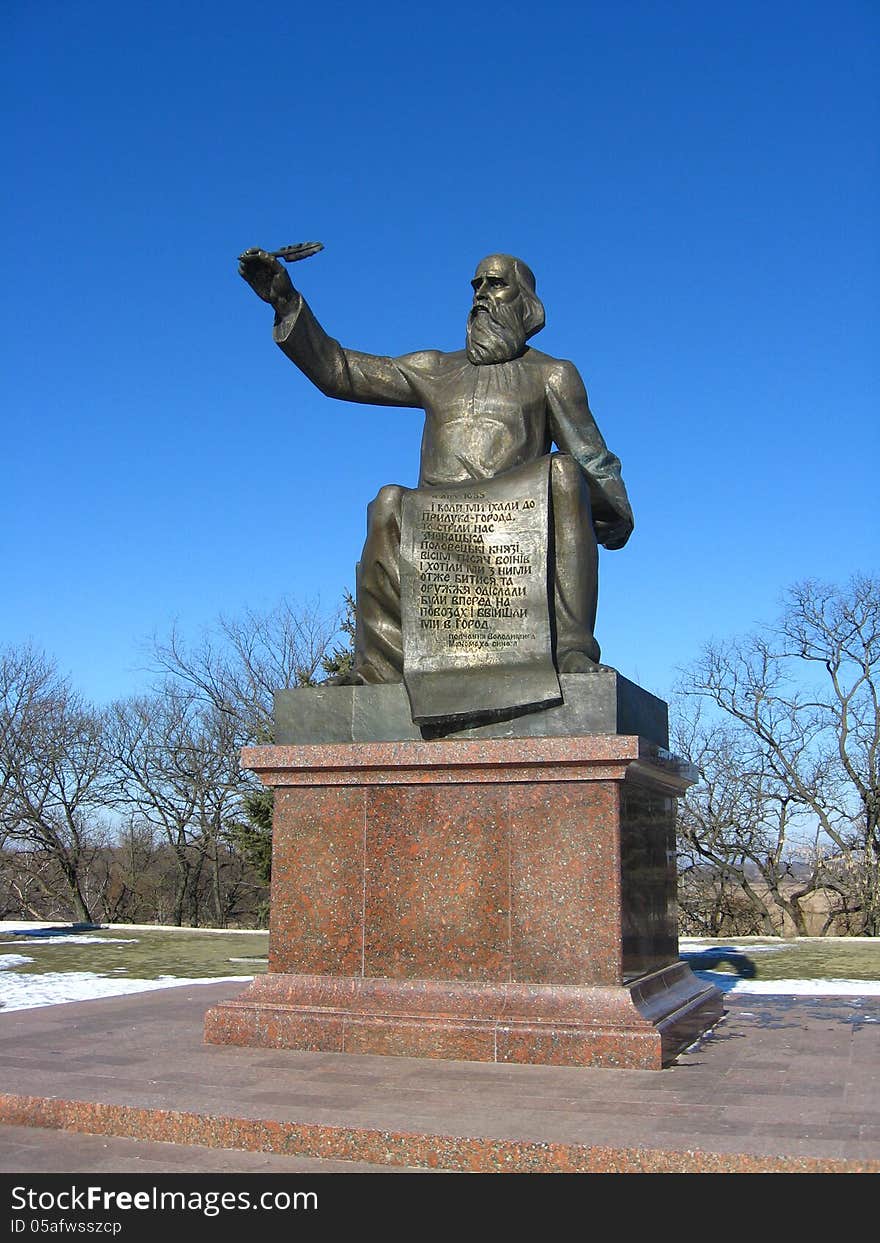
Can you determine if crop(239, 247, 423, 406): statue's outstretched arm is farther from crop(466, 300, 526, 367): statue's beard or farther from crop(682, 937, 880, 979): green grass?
crop(682, 937, 880, 979): green grass

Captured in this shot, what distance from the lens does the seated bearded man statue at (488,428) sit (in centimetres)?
539

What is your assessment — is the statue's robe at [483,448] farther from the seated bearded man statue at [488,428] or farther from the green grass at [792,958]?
the green grass at [792,958]

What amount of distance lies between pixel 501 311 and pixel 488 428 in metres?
0.68

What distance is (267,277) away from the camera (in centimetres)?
563

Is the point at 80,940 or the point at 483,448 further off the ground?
the point at 483,448

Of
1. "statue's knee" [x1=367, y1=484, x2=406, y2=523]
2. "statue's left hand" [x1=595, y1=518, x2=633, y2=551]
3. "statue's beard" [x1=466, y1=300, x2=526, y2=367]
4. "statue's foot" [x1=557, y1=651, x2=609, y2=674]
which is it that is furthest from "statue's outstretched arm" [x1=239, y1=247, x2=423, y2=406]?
"statue's foot" [x1=557, y1=651, x2=609, y2=674]

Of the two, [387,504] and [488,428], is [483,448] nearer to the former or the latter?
[488,428]

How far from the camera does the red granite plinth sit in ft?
15.3

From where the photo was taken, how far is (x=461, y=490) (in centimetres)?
546

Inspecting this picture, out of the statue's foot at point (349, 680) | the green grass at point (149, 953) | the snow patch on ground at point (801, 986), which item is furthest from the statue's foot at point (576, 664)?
the green grass at point (149, 953)

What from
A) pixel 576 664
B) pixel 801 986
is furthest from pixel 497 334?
pixel 801 986

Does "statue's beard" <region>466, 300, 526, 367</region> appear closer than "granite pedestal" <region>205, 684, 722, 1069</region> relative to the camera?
No

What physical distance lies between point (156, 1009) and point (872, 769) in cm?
2158
